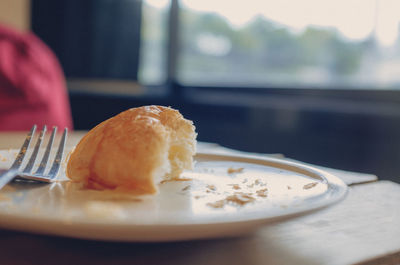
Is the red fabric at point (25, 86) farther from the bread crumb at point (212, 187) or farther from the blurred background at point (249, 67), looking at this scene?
the bread crumb at point (212, 187)

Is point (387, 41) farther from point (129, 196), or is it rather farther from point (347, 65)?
point (129, 196)

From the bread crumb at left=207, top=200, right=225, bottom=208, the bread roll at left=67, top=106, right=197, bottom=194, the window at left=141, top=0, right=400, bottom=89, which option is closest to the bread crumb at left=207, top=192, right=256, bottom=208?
the bread crumb at left=207, top=200, right=225, bottom=208

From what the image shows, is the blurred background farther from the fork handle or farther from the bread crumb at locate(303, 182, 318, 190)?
the fork handle

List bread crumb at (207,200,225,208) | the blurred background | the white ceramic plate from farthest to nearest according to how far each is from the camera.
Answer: the blurred background → bread crumb at (207,200,225,208) → the white ceramic plate

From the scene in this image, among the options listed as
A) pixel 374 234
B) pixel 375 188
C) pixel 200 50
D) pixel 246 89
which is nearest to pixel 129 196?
pixel 374 234

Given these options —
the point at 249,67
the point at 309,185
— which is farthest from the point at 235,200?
the point at 249,67

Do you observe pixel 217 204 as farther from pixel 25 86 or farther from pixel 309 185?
pixel 25 86
